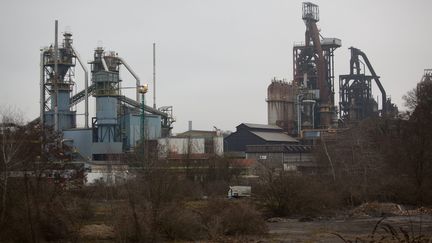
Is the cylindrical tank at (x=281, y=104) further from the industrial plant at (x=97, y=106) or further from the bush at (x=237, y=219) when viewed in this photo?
the bush at (x=237, y=219)

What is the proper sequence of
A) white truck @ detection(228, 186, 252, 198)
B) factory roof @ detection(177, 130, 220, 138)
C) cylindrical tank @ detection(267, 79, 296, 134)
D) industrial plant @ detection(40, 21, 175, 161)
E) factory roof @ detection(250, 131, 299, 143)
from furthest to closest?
cylindrical tank @ detection(267, 79, 296, 134) → factory roof @ detection(177, 130, 220, 138) → factory roof @ detection(250, 131, 299, 143) → industrial plant @ detection(40, 21, 175, 161) → white truck @ detection(228, 186, 252, 198)

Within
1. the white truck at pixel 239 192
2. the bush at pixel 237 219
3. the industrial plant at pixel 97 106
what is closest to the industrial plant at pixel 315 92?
the industrial plant at pixel 97 106

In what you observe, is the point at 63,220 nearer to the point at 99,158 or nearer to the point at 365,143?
the point at 365,143

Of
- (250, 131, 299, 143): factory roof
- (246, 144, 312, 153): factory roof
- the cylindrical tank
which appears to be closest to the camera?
(246, 144, 312, 153): factory roof

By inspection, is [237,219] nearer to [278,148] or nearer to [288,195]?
[288,195]

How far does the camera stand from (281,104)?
9375cm

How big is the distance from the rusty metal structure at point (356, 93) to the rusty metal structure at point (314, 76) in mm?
2601

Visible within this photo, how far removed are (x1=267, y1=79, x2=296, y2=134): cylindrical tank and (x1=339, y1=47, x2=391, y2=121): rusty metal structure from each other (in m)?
8.58

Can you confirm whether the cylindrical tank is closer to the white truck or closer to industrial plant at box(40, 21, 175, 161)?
industrial plant at box(40, 21, 175, 161)

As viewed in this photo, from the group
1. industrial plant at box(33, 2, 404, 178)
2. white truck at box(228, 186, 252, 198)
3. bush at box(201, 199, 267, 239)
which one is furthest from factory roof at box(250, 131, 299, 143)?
bush at box(201, 199, 267, 239)

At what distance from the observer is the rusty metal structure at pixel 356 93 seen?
94.4m

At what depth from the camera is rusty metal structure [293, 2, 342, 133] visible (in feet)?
296

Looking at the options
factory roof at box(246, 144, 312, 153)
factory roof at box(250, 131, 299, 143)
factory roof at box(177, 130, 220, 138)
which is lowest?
factory roof at box(246, 144, 312, 153)

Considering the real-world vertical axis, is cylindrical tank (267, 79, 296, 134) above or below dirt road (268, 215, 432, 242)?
above
